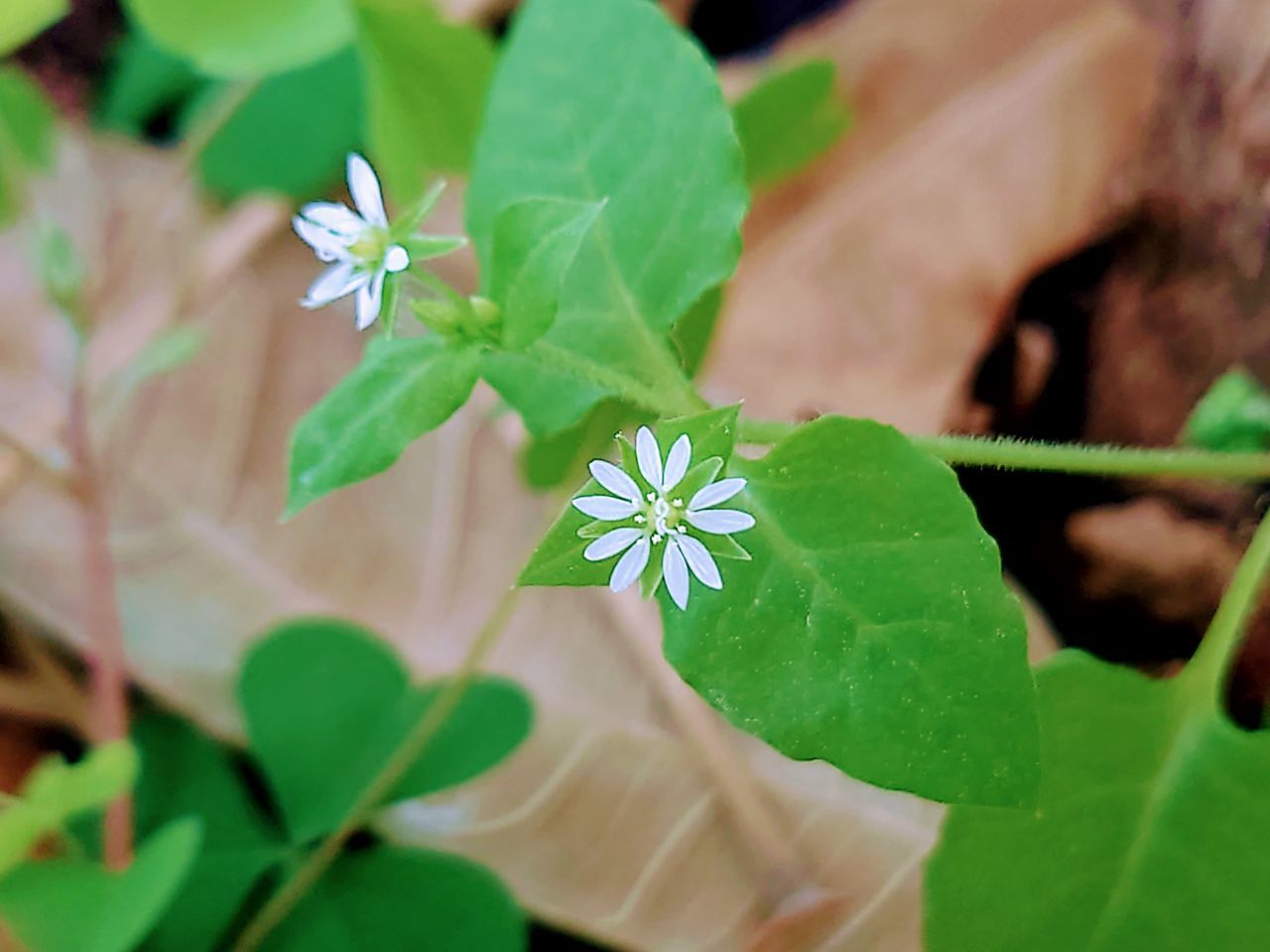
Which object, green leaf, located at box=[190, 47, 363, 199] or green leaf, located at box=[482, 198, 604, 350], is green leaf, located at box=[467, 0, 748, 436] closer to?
green leaf, located at box=[482, 198, 604, 350]

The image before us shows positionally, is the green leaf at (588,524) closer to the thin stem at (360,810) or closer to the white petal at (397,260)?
the white petal at (397,260)

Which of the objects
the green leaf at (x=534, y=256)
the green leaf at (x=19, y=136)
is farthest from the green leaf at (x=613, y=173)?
the green leaf at (x=19, y=136)

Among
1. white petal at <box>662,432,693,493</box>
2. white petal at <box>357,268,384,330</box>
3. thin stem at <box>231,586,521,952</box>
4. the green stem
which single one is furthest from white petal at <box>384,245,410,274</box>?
the green stem

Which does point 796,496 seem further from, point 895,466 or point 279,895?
point 279,895

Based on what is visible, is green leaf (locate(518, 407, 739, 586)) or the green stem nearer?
green leaf (locate(518, 407, 739, 586))

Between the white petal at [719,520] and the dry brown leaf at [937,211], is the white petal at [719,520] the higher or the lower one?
the higher one

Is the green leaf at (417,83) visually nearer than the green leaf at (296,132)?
Yes
